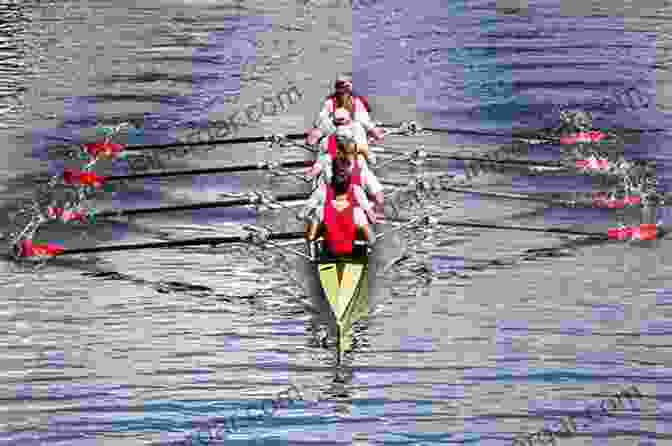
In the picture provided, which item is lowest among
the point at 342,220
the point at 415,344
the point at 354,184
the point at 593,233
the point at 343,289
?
the point at 415,344

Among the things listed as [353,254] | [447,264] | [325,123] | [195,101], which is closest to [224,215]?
[325,123]

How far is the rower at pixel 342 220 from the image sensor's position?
2572 cm

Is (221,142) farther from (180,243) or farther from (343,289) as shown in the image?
(343,289)

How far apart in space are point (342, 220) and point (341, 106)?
5.83 m

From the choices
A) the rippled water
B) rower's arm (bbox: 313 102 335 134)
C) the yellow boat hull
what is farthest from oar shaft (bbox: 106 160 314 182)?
the yellow boat hull

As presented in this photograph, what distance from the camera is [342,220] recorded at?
25891 millimetres

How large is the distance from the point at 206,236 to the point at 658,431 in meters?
11.4

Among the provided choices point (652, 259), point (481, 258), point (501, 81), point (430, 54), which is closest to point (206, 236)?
point (481, 258)

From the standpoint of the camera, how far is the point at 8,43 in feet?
177

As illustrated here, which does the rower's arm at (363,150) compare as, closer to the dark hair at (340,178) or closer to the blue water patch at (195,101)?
the dark hair at (340,178)

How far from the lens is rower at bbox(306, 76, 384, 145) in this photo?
31281 millimetres

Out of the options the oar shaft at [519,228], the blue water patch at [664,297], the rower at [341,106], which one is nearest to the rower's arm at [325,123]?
the rower at [341,106]

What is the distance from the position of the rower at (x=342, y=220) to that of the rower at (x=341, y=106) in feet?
16.0

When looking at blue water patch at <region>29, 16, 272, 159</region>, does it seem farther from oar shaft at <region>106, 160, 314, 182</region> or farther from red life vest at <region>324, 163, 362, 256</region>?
red life vest at <region>324, 163, 362, 256</region>
